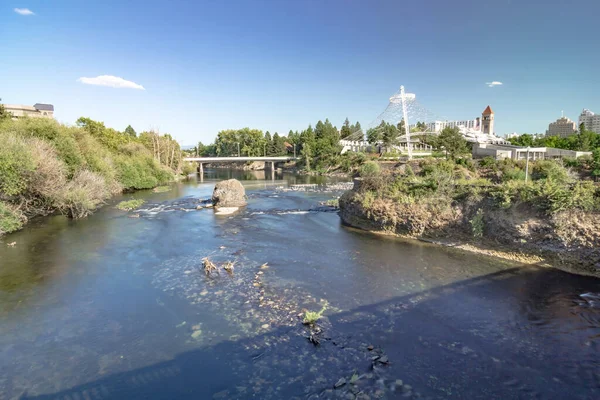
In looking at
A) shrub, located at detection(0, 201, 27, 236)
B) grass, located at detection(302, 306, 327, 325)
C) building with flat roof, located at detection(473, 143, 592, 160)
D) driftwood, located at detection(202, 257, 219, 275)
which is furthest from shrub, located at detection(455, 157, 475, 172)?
shrub, located at detection(0, 201, 27, 236)

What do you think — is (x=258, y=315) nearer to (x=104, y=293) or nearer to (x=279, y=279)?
(x=279, y=279)

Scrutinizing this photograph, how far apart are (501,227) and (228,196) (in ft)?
88.6

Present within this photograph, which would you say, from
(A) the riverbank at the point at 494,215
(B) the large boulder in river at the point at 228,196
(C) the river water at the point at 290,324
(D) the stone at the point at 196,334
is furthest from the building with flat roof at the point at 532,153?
(D) the stone at the point at 196,334

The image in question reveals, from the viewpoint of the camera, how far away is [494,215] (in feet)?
67.8

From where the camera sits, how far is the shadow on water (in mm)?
9594

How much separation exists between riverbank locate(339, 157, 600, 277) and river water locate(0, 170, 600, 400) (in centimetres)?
130

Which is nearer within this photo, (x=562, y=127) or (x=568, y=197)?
(x=568, y=197)

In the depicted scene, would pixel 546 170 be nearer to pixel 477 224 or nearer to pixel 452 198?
pixel 452 198

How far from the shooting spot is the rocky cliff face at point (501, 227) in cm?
1705

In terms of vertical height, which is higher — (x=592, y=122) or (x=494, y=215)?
(x=592, y=122)

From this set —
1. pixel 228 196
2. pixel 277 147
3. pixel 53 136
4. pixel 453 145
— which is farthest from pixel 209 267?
pixel 277 147

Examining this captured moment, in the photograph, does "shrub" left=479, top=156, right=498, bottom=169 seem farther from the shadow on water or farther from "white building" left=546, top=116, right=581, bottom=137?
"white building" left=546, top=116, right=581, bottom=137

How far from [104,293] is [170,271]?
338 cm

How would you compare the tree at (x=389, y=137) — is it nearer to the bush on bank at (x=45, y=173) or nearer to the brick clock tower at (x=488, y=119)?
the brick clock tower at (x=488, y=119)
